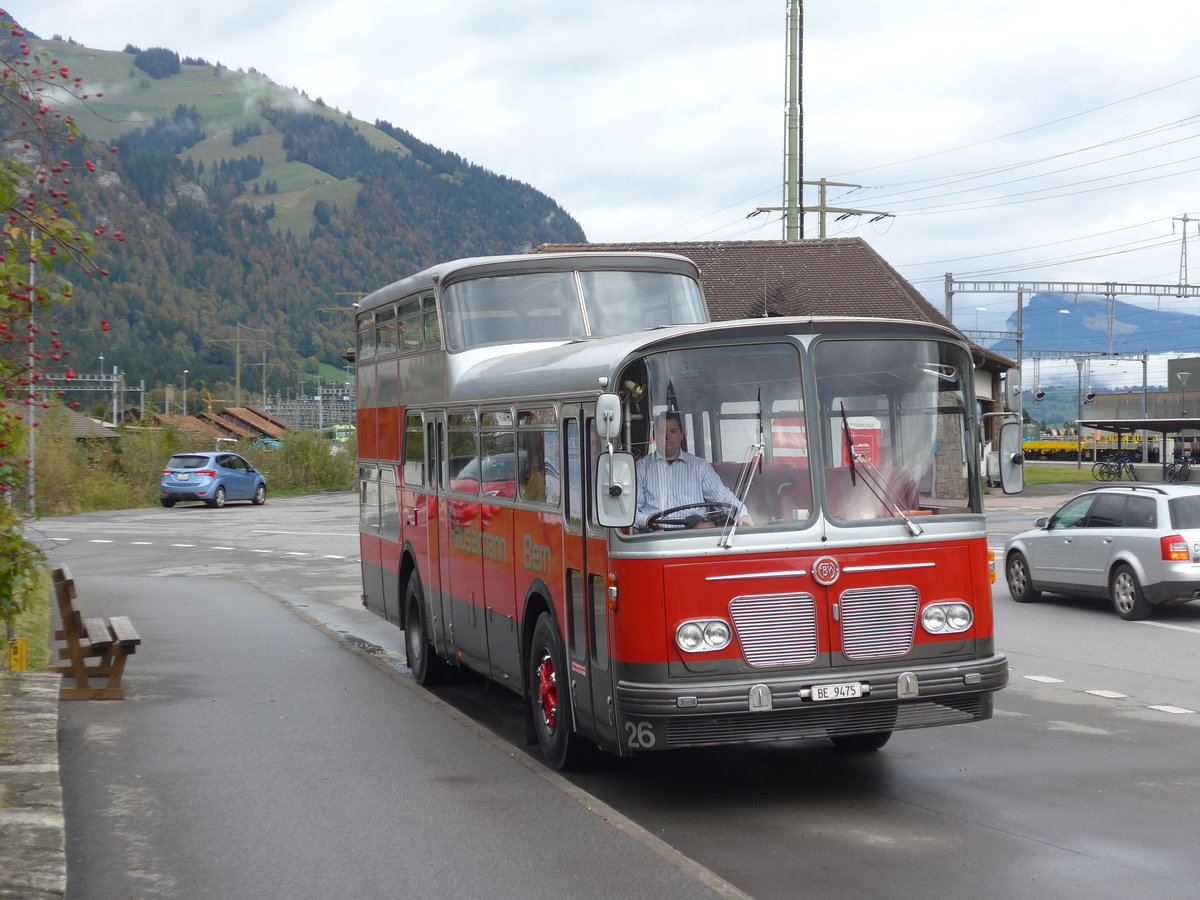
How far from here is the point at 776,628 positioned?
775 centimetres

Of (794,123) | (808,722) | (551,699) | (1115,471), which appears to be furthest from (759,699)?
(1115,471)

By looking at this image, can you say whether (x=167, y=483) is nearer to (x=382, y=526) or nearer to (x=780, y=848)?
(x=382, y=526)

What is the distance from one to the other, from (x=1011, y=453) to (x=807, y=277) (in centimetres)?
A: 4385

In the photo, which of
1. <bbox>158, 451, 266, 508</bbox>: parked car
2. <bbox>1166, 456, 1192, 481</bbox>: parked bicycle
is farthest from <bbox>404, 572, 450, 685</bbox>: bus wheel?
<bbox>1166, 456, 1192, 481</bbox>: parked bicycle

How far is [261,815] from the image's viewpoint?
7.89 meters

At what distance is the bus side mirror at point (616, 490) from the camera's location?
760 centimetres

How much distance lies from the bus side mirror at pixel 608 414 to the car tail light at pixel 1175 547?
Result: 10.9 m

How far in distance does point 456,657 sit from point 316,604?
9282 millimetres

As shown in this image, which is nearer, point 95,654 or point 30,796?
point 30,796

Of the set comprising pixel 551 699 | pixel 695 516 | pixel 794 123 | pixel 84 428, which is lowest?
pixel 551 699

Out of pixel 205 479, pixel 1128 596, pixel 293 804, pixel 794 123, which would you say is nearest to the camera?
pixel 293 804

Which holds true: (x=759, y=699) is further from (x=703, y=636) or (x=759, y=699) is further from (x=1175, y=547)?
(x=1175, y=547)

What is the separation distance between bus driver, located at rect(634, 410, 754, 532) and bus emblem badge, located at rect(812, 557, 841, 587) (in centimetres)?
40

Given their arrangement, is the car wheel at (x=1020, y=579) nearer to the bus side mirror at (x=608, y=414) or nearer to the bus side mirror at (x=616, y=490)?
the bus side mirror at (x=616, y=490)
